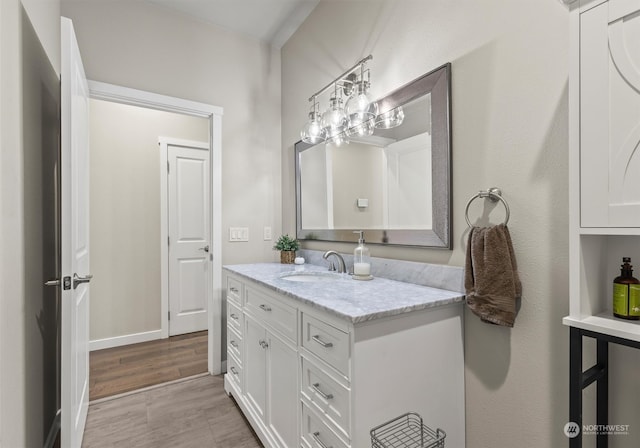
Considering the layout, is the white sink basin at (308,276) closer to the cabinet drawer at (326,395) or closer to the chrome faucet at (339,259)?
the chrome faucet at (339,259)

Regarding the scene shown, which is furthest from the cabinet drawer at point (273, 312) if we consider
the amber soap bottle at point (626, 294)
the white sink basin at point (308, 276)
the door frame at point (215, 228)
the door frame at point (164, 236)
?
the door frame at point (164, 236)

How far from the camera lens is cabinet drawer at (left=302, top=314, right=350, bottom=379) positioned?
1.11 m

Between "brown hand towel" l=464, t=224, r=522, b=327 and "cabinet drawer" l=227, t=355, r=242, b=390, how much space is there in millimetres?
1483

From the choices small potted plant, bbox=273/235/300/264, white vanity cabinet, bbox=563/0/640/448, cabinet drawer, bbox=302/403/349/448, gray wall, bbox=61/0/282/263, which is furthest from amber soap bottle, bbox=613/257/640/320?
gray wall, bbox=61/0/282/263

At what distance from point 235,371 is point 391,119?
1.82 m

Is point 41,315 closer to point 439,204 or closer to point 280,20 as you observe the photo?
point 439,204

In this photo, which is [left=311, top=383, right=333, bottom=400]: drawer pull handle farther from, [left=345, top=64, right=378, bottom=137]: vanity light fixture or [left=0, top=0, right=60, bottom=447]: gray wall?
[left=345, top=64, right=378, bottom=137]: vanity light fixture

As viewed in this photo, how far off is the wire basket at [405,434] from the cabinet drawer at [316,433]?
0.41 feet

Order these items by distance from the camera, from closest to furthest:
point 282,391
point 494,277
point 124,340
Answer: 1. point 494,277
2. point 282,391
3. point 124,340

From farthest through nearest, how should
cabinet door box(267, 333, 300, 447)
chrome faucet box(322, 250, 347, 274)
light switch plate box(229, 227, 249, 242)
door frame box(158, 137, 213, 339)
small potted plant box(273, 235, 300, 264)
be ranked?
door frame box(158, 137, 213, 339) → light switch plate box(229, 227, 249, 242) → small potted plant box(273, 235, 300, 264) → chrome faucet box(322, 250, 347, 274) → cabinet door box(267, 333, 300, 447)

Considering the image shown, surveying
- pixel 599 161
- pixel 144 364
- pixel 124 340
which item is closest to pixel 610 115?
pixel 599 161

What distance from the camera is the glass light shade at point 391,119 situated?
67.3 inches

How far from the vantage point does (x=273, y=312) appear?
62.9 inches

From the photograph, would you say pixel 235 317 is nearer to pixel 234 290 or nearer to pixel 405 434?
pixel 234 290
